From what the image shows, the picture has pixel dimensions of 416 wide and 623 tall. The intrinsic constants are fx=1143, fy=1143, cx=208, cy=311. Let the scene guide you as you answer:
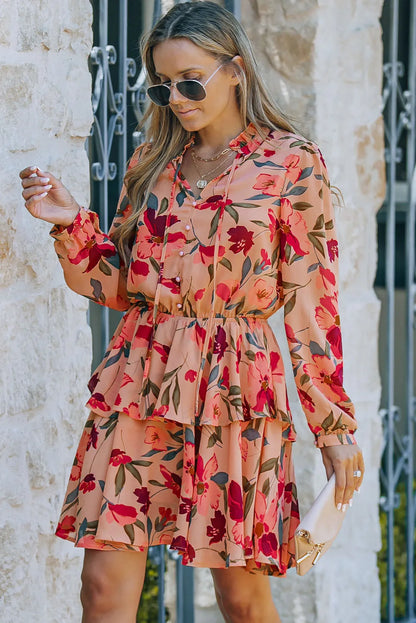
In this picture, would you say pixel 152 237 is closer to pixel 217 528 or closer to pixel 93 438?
pixel 93 438

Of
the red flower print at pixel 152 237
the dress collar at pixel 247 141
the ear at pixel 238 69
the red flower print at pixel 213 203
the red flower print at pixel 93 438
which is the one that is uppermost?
the ear at pixel 238 69

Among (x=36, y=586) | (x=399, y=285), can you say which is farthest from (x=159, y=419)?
(x=399, y=285)

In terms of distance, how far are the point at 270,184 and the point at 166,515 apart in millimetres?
832

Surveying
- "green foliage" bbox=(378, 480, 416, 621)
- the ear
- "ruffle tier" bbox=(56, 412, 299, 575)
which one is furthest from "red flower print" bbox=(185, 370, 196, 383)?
"green foliage" bbox=(378, 480, 416, 621)

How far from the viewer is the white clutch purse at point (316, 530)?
2.55m

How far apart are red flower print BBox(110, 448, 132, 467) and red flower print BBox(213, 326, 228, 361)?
0.32 m

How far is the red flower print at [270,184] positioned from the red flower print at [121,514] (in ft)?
2.67

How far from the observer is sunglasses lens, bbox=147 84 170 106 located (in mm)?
2713

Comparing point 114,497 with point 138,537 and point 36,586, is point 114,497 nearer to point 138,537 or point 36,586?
point 138,537

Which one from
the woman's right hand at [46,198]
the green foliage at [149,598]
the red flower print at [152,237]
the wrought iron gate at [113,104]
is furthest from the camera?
the green foliage at [149,598]

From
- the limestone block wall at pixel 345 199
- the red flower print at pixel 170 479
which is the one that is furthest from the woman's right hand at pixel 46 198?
the limestone block wall at pixel 345 199

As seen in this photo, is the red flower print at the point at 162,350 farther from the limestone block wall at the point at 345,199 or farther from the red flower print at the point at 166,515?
the limestone block wall at the point at 345,199

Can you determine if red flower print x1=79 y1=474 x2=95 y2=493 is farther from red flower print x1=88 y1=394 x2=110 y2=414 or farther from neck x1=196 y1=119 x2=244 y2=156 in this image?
neck x1=196 y1=119 x2=244 y2=156

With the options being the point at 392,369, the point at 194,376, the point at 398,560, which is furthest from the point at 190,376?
the point at 398,560
